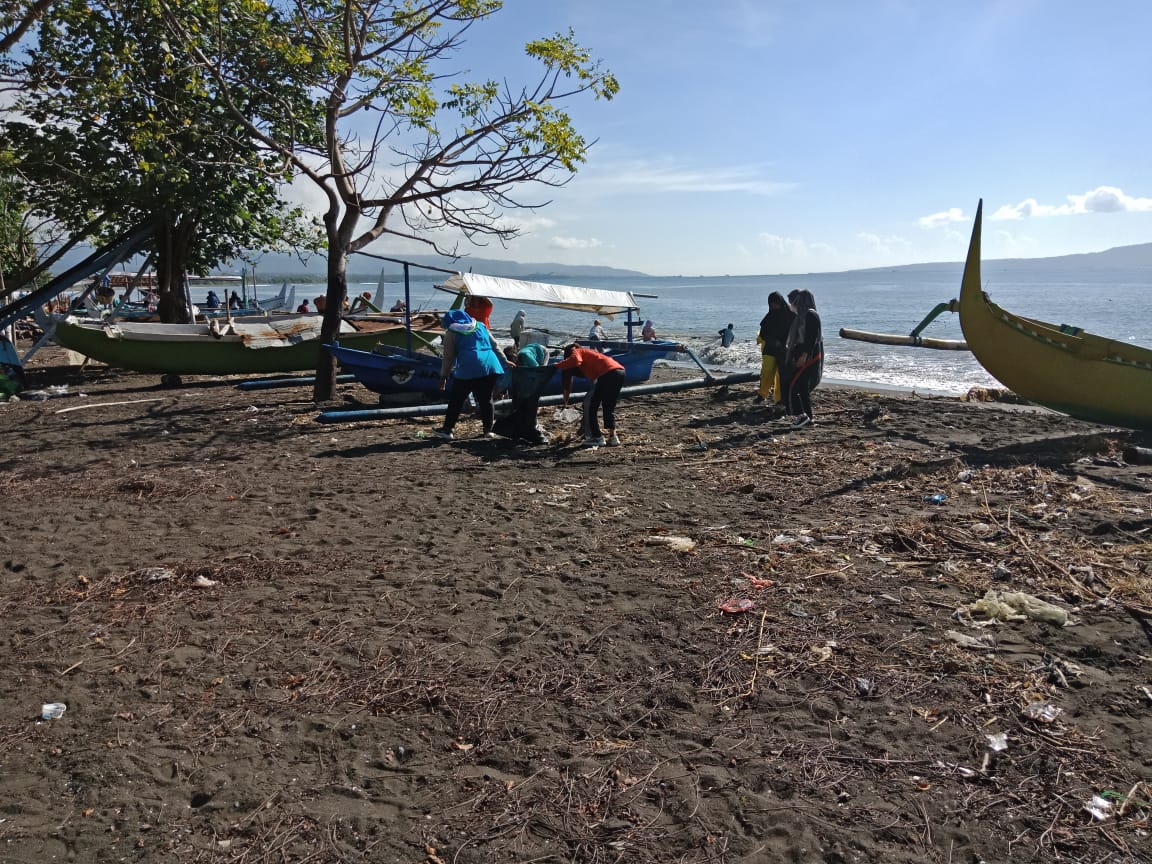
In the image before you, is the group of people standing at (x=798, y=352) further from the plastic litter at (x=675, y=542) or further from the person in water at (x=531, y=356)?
the plastic litter at (x=675, y=542)

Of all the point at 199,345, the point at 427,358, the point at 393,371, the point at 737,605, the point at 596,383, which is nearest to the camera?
the point at 737,605

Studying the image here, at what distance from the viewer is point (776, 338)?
1191 cm

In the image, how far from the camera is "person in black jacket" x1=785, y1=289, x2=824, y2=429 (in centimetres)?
1063

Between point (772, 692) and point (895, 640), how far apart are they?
0.92 m

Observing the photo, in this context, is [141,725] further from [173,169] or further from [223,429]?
[173,169]

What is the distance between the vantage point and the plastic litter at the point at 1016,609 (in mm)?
4266

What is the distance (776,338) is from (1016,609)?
26.1 ft

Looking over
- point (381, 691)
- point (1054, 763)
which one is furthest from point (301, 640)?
point (1054, 763)

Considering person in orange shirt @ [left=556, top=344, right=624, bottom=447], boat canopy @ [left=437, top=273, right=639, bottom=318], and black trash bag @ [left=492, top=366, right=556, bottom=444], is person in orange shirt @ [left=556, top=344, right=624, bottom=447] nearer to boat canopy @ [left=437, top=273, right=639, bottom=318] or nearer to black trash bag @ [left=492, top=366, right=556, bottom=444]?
black trash bag @ [left=492, top=366, right=556, bottom=444]

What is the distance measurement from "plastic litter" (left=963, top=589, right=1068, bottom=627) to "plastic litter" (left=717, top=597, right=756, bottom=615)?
124cm

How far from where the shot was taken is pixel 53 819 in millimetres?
2744

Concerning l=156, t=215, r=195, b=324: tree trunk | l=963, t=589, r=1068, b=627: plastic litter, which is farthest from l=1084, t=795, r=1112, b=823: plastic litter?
l=156, t=215, r=195, b=324: tree trunk

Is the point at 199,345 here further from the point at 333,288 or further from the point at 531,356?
the point at 531,356

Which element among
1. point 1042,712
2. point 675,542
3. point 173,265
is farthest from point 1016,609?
point 173,265
